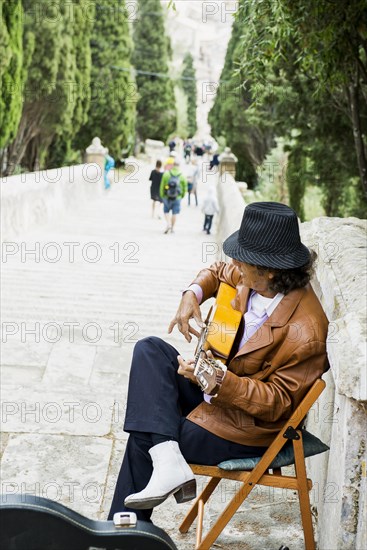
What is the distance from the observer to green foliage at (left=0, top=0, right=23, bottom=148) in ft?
49.5

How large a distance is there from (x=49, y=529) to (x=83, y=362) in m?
3.56

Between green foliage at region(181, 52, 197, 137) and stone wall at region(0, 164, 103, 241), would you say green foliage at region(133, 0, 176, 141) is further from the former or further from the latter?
green foliage at region(181, 52, 197, 137)

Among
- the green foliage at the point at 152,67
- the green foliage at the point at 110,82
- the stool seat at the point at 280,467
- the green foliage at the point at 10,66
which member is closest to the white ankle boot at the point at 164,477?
the stool seat at the point at 280,467

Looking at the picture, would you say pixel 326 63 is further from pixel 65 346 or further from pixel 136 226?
pixel 136 226

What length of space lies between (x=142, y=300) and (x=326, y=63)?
301 cm

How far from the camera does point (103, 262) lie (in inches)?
407

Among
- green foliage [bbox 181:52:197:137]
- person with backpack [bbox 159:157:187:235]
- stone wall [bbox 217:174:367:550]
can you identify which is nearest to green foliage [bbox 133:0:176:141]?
person with backpack [bbox 159:157:187:235]

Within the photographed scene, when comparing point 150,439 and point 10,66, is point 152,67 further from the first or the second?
Result: point 150,439

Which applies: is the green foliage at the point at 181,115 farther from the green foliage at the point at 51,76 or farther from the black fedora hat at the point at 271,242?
the black fedora hat at the point at 271,242

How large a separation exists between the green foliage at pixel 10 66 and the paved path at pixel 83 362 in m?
4.50

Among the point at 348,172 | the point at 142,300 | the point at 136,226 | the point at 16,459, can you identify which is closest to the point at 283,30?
the point at 142,300

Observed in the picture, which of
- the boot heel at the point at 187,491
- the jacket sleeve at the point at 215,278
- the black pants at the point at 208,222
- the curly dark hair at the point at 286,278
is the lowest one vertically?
the black pants at the point at 208,222

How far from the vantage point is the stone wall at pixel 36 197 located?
35.7 feet

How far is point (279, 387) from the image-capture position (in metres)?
2.81
